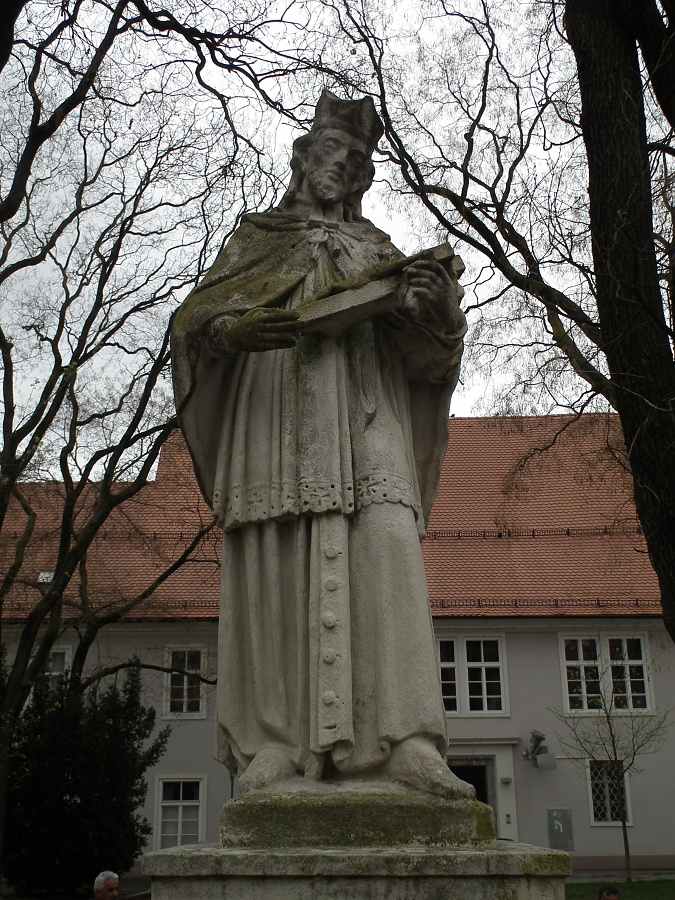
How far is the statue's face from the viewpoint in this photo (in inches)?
181

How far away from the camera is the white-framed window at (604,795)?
25688 mm

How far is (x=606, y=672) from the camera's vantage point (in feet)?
86.7

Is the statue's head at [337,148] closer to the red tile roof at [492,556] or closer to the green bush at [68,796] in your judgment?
the green bush at [68,796]

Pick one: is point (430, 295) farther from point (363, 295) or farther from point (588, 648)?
point (588, 648)

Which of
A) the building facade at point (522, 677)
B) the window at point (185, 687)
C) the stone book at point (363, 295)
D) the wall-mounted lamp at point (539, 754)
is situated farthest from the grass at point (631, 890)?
the stone book at point (363, 295)

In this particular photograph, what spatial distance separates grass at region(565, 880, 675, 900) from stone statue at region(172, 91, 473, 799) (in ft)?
57.0

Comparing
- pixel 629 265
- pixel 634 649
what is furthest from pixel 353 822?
pixel 634 649

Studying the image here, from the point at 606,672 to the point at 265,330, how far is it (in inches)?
957

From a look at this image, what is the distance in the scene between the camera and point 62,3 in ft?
38.8

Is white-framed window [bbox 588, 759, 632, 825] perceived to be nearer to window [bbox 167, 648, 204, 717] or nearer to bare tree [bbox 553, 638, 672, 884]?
bare tree [bbox 553, 638, 672, 884]

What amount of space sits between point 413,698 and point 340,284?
156cm

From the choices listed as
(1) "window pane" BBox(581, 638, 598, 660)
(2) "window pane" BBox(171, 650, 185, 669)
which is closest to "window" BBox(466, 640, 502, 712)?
(1) "window pane" BBox(581, 638, 598, 660)

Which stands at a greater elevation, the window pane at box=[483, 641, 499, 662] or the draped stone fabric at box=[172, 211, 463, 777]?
the window pane at box=[483, 641, 499, 662]

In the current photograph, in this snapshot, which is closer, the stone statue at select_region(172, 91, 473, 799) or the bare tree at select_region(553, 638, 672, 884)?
the stone statue at select_region(172, 91, 473, 799)
